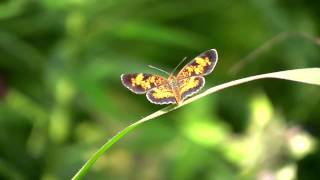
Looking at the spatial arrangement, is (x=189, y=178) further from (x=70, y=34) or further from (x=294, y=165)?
(x=70, y=34)

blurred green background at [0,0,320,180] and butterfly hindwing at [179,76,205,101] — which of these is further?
blurred green background at [0,0,320,180]

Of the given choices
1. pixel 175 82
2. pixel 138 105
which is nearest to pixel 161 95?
pixel 175 82

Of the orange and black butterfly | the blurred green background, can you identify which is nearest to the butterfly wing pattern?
the orange and black butterfly

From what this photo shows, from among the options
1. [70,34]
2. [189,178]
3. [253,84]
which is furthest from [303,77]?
[253,84]

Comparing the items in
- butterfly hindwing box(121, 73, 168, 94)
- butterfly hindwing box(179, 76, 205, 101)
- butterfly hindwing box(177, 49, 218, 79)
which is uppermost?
butterfly hindwing box(121, 73, 168, 94)

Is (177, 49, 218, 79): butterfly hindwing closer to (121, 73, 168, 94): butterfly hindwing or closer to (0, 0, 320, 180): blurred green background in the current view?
(121, 73, 168, 94): butterfly hindwing

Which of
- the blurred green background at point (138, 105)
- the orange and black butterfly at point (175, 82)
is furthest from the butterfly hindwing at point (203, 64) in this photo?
the blurred green background at point (138, 105)

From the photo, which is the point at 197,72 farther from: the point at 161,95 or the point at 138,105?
the point at 138,105

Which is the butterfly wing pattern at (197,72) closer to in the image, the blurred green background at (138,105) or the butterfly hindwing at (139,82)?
the butterfly hindwing at (139,82)
